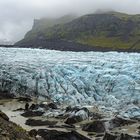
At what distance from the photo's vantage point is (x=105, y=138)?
1981cm

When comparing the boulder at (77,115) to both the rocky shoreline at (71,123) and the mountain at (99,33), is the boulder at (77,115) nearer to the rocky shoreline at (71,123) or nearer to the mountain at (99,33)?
the rocky shoreline at (71,123)

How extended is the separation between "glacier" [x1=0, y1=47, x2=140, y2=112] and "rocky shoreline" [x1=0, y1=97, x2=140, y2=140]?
212cm

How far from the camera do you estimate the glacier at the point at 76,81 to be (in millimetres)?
31797

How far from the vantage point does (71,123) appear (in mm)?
25422

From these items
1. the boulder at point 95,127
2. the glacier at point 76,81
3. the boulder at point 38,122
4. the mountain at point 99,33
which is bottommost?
the boulder at point 38,122

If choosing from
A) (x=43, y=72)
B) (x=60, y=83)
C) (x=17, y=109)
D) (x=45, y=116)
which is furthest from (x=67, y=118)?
(x=43, y=72)

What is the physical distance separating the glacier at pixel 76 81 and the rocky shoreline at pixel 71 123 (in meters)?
2.12

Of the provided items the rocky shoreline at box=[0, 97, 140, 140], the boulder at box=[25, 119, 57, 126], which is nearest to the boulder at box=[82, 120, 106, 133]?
the rocky shoreline at box=[0, 97, 140, 140]

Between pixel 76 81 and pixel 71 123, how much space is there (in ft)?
32.0

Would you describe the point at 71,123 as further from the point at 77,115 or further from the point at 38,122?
the point at 38,122

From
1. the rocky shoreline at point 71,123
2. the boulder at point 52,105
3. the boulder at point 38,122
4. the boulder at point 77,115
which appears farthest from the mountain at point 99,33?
the boulder at point 38,122

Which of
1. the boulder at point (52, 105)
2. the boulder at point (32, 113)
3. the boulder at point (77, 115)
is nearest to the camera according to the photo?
the boulder at point (77, 115)

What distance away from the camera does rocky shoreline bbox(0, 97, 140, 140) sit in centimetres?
1988

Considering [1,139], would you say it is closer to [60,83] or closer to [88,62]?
[60,83]
